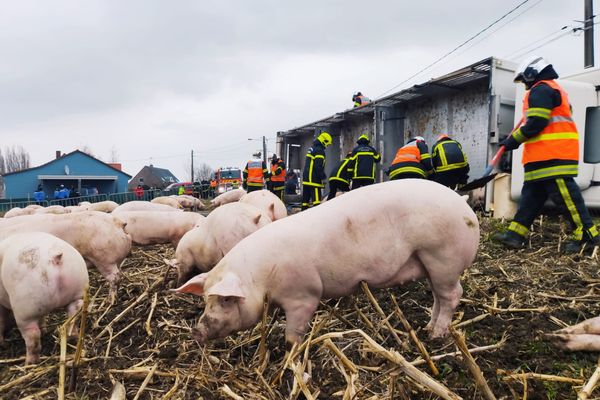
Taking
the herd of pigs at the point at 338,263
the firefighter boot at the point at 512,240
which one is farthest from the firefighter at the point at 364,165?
the herd of pigs at the point at 338,263

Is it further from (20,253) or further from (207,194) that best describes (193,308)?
(207,194)

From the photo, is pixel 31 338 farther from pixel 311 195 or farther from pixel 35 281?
pixel 311 195

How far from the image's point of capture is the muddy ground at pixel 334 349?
96.0 inches

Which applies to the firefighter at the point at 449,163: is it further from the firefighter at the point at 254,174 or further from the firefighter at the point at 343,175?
the firefighter at the point at 254,174

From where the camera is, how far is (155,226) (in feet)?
20.7

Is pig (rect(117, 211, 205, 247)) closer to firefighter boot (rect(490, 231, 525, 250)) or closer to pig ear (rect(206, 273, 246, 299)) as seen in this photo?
pig ear (rect(206, 273, 246, 299))

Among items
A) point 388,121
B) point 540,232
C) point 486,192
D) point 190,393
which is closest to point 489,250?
point 540,232

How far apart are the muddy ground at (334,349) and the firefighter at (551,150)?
0.54 m

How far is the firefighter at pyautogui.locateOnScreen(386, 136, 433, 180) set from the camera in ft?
22.7

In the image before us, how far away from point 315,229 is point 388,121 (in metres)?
8.49

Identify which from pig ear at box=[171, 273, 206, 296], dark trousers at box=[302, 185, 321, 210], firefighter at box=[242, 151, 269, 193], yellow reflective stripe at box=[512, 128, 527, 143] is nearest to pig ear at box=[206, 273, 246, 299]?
pig ear at box=[171, 273, 206, 296]

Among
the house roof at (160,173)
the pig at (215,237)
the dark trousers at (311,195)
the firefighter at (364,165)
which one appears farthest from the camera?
the house roof at (160,173)

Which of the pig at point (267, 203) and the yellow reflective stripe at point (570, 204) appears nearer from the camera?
the yellow reflective stripe at point (570, 204)

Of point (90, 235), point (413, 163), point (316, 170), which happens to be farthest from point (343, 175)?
point (90, 235)
